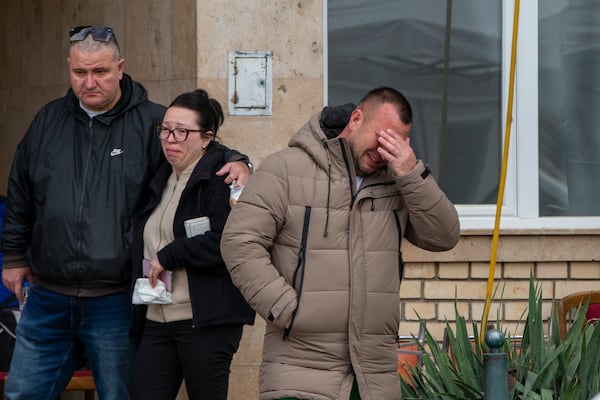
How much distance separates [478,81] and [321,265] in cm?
290

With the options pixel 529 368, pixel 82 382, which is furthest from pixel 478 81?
pixel 82 382

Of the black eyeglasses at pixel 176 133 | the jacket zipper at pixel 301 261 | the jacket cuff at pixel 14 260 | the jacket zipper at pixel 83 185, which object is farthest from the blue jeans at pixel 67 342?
the jacket zipper at pixel 301 261

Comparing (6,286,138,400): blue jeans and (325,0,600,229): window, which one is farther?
(325,0,600,229): window

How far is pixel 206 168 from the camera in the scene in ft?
→ 17.2

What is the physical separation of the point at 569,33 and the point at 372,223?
3.05 meters

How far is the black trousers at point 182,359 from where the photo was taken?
5133 mm

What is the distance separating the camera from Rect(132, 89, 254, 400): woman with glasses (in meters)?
5.11

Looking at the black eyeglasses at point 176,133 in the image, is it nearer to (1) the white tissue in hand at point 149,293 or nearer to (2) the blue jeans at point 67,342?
(1) the white tissue in hand at point 149,293

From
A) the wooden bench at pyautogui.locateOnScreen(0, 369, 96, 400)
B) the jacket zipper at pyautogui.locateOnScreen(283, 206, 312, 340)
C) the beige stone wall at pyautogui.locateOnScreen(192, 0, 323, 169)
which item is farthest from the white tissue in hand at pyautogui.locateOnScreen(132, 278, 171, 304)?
the beige stone wall at pyautogui.locateOnScreen(192, 0, 323, 169)

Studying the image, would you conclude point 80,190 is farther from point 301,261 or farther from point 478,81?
point 478,81

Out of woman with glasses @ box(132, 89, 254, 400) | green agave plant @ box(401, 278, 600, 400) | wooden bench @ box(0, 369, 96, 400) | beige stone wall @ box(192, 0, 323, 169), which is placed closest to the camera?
green agave plant @ box(401, 278, 600, 400)

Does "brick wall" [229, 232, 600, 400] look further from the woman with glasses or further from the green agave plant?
the woman with glasses

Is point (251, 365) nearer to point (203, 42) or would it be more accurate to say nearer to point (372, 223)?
point (203, 42)

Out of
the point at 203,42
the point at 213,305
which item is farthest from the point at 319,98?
the point at 213,305
